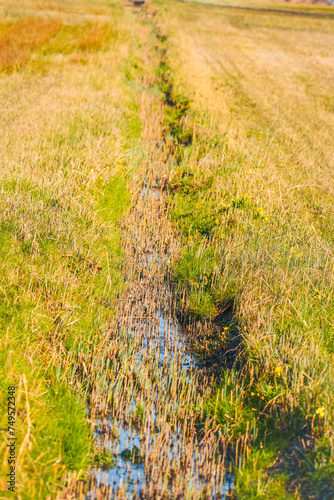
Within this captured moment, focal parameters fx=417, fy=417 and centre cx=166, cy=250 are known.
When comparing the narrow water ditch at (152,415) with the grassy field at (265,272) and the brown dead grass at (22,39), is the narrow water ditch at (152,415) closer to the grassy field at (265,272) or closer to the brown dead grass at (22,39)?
the grassy field at (265,272)

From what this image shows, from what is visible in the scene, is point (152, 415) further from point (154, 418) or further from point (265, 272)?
point (265, 272)

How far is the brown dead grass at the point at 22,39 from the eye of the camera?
1134 centimetres

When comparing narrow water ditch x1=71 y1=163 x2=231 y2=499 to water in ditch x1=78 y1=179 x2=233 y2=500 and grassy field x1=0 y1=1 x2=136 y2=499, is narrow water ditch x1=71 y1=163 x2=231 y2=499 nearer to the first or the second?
water in ditch x1=78 y1=179 x2=233 y2=500

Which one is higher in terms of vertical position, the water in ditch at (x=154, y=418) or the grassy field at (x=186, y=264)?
the grassy field at (x=186, y=264)

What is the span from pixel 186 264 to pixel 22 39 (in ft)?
42.9

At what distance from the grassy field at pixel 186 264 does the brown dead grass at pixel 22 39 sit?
111 centimetres

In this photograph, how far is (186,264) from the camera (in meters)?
4.34

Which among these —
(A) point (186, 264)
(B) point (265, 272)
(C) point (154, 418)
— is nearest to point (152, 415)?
(C) point (154, 418)

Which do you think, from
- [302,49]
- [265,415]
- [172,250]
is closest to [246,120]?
[172,250]

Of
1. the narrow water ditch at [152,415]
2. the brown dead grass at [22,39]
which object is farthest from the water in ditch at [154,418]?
the brown dead grass at [22,39]

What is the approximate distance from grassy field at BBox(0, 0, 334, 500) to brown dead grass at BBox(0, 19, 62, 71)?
1.11 meters

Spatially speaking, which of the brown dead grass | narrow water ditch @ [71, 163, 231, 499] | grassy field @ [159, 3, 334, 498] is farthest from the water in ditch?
the brown dead grass

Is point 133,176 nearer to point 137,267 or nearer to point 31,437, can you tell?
point 137,267

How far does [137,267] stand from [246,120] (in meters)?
6.66
